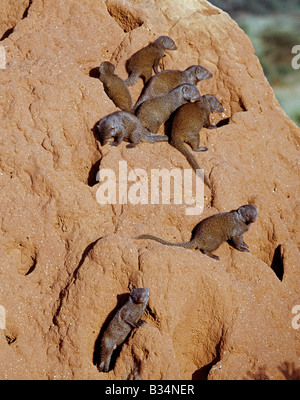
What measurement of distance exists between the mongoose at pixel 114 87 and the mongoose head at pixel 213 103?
114 centimetres

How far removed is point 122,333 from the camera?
469cm

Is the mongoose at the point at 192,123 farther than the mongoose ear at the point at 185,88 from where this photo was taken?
No

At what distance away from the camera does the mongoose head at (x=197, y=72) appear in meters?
6.77

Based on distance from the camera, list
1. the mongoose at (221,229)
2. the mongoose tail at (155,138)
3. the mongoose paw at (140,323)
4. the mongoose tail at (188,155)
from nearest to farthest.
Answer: the mongoose paw at (140,323) → the mongoose at (221,229) → the mongoose tail at (188,155) → the mongoose tail at (155,138)

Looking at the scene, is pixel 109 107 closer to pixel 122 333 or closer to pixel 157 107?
pixel 157 107

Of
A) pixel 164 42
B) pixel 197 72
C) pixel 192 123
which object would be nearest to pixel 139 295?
pixel 192 123

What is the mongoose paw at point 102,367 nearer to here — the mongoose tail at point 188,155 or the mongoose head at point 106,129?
the mongoose tail at point 188,155

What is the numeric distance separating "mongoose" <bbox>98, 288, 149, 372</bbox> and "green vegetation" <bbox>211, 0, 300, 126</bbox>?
1043cm

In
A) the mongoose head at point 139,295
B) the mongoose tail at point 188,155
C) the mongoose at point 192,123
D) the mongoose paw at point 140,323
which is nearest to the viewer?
the mongoose head at point 139,295

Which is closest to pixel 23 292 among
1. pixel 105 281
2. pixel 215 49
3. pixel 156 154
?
pixel 105 281

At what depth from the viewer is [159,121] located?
Answer: 21.3ft

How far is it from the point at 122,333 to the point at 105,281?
0.56m

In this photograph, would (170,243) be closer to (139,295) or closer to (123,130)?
(139,295)

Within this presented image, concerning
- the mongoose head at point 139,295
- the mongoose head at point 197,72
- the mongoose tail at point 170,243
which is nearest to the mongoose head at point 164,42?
the mongoose head at point 197,72
